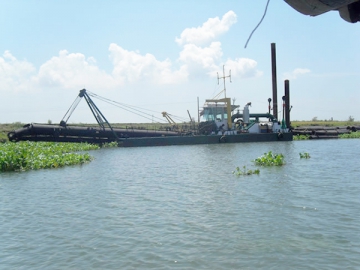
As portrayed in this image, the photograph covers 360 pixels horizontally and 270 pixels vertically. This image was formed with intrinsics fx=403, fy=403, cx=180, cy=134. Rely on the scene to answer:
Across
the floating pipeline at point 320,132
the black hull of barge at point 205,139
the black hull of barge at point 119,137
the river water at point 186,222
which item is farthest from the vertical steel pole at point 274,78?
the river water at point 186,222

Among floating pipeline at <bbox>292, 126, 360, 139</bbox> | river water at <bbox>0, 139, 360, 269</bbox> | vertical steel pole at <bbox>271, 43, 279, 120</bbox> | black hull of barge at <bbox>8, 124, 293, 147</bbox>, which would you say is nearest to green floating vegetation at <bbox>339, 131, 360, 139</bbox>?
floating pipeline at <bbox>292, 126, 360, 139</bbox>

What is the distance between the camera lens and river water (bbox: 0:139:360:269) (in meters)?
7.33

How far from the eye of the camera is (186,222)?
962 centimetres

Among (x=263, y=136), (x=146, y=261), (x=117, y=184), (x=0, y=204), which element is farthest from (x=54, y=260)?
(x=263, y=136)

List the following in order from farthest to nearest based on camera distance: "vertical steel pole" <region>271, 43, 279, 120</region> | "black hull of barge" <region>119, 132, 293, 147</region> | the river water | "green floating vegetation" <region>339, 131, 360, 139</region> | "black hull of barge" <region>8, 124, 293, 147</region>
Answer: "vertical steel pole" <region>271, 43, 279, 120</region> < "green floating vegetation" <region>339, 131, 360, 139</region> < "black hull of barge" <region>119, 132, 293, 147</region> < "black hull of barge" <region>8, 124, 293, 147</region> < the river water

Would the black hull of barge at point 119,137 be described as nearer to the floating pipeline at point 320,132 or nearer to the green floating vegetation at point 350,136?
the floating pipeline at point 320,132

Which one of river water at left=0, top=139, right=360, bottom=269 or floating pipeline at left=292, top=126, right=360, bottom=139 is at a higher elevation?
floating pipeline at left=292, top=126, right=360, bottom=139

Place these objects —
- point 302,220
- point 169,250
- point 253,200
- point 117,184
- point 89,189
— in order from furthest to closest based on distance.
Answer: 1. point 117,184
2. point 89,189
3. point 253,200
4. point 302,220
5. point 169,250

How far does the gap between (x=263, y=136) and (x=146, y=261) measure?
33834 mm

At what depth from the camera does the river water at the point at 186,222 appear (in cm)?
733

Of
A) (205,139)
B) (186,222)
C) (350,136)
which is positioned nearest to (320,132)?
(350,136)

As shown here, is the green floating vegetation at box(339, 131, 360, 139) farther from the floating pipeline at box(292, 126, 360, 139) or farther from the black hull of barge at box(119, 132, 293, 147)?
the black hull of barge at box(119, 132, 293, 147)

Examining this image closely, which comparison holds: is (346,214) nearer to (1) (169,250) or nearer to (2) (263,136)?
(1) (169,250)

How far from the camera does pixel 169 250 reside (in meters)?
7.73
